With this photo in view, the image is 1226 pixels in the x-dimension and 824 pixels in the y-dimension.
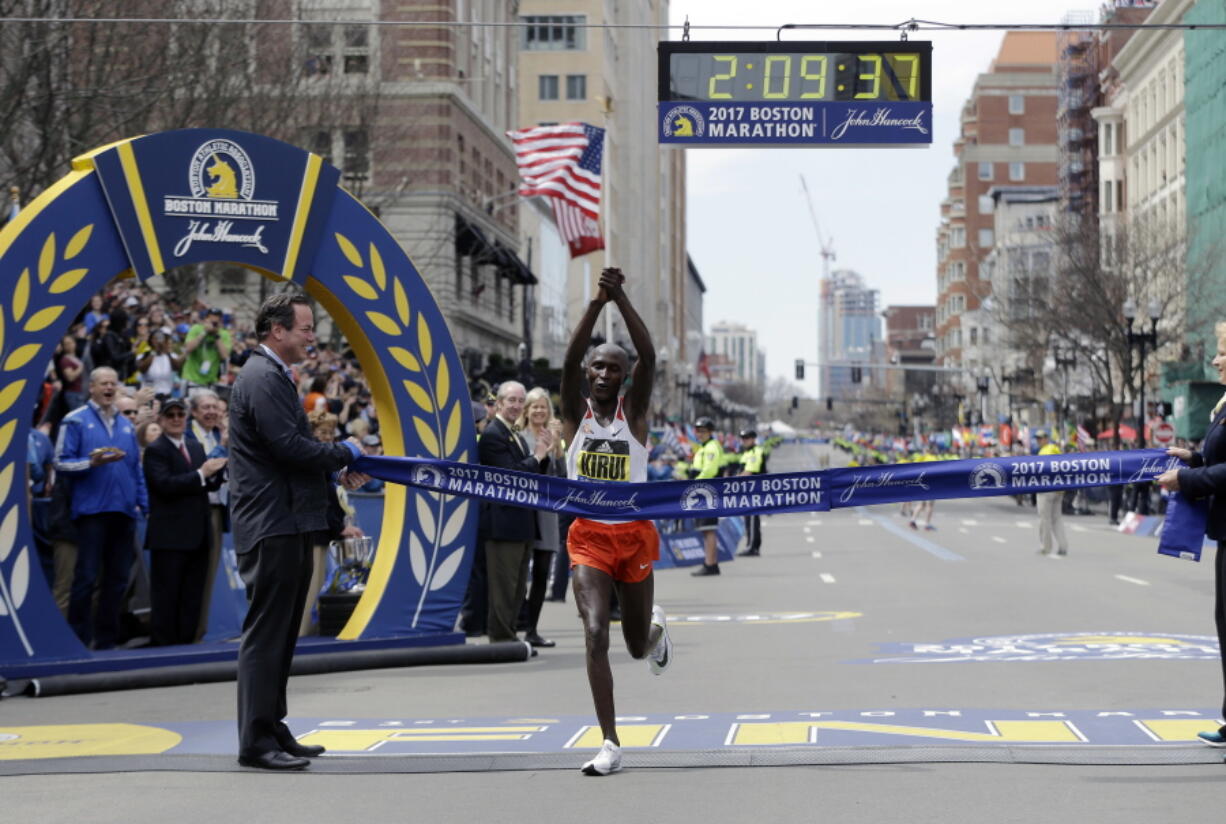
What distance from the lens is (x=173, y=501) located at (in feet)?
44.0

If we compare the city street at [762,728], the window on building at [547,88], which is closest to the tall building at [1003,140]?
the window on building at [547,88]

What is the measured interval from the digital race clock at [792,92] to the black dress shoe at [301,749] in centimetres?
931

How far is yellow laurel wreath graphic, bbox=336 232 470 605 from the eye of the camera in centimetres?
1338

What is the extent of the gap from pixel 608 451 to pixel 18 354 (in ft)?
16.1

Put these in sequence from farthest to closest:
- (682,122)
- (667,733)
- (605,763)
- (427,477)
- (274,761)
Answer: (682,122), (427,477), (667,733), (274,761), (605,763)

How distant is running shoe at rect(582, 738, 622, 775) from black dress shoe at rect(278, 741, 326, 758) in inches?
57.3

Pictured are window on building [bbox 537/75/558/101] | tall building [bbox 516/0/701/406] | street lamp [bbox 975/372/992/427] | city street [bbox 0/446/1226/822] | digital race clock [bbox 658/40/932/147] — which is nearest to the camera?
city street [bbox 0/446/1226/822]

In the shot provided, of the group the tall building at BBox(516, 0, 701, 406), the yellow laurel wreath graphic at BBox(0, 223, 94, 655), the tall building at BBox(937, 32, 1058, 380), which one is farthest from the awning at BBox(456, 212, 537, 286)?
the tall building at BBox(937, 32, 1058, 380)

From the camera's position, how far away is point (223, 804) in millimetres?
7516

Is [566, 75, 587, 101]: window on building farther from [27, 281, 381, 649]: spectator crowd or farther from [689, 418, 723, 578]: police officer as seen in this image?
[27, 281, 381, 649]: spectator crowd

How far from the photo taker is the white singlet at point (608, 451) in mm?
8680

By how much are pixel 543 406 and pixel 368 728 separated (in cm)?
526

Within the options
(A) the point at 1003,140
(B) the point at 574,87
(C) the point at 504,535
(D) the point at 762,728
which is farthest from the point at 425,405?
(A) the point at 1003,140

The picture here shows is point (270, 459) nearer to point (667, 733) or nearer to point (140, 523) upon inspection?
point (667, 733)
